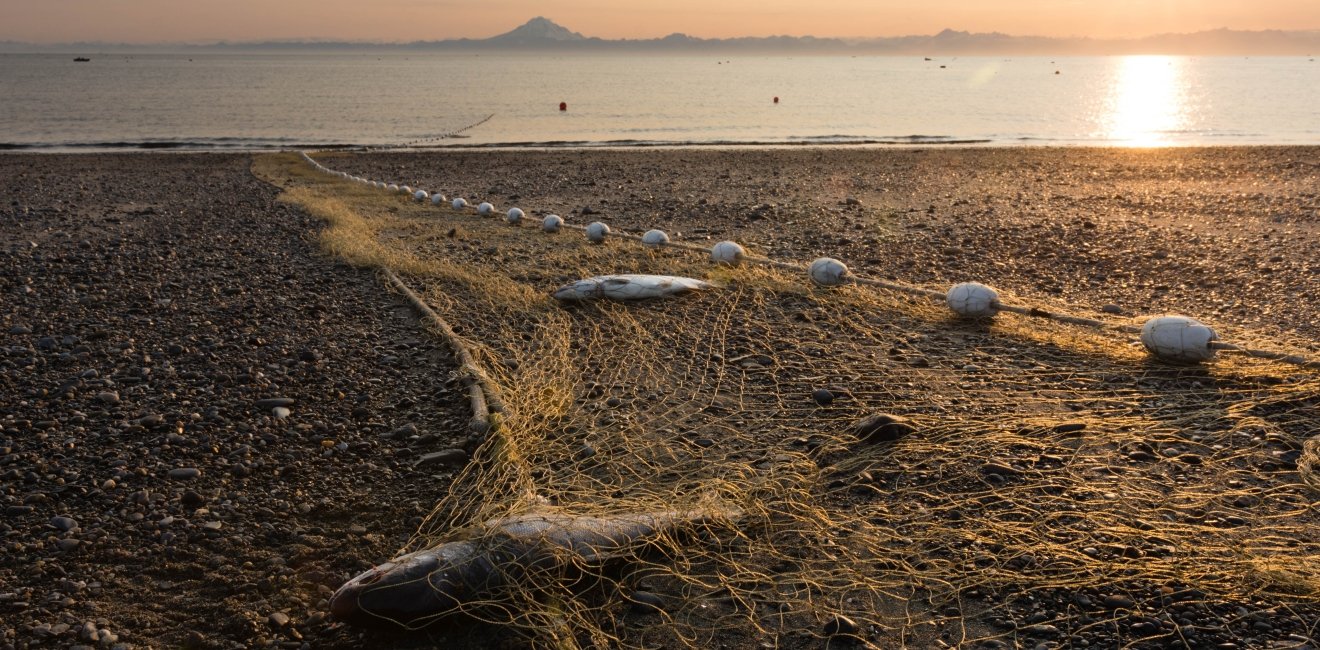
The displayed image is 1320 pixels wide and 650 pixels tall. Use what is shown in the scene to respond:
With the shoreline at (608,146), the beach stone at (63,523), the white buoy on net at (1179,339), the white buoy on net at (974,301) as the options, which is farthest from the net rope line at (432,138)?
the white buoy on net at (1179,339)

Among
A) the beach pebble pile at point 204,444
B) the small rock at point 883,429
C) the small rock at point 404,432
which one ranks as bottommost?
the beach pebble pile at point 204,444

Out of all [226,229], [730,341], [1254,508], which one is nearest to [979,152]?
[226,229]

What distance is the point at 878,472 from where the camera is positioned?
13.8 feet

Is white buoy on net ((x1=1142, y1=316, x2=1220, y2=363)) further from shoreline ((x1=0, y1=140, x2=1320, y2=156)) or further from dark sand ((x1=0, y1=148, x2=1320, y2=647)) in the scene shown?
shoreline ((x1=0, y1=140, x2=1320, y2=156))

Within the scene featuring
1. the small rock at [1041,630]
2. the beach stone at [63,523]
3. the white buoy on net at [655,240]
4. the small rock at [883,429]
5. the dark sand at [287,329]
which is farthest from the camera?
the white buoy on net at [655,240]

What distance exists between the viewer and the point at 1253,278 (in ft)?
27.4

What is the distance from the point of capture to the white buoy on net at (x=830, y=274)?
739cm

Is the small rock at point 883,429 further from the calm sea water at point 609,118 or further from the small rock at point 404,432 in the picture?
the calm sea water at point 609,118

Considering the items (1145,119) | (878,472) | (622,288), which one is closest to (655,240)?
(622,288)

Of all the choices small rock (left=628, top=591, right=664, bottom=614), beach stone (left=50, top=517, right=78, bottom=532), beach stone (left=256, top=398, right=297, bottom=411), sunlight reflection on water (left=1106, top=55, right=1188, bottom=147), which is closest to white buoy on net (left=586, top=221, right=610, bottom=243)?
beach stone (left=256, top=398, right=297, bottom=411)

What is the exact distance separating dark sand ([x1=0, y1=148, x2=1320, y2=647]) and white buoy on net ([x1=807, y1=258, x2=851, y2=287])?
48.7 inches

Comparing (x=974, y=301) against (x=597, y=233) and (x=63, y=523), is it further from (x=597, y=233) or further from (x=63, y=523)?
(x=63, y=523)

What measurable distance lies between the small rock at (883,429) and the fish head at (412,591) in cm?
204

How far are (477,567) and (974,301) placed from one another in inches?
168
